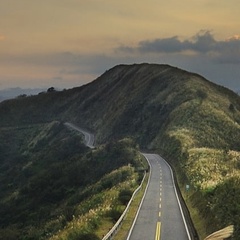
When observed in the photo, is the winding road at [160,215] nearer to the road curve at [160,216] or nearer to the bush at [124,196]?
the road curve at [160,216]

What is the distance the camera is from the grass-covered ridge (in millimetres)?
35750

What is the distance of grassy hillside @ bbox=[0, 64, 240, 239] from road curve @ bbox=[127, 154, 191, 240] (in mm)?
1744

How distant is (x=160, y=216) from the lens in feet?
114

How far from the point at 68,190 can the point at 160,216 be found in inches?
1529

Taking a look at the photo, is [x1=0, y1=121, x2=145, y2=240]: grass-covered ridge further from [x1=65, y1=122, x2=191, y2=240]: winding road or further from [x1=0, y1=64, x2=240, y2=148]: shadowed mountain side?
[x1=0, y1=64, x2=240, y2=148]: shadowed mountain side

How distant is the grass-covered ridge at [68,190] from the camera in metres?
35.8

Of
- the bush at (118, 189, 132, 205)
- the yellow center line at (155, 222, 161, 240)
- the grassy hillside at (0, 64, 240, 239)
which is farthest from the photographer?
the bush at (118, 189, 132, 205)

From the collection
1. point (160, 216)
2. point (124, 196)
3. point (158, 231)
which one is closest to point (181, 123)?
point (124, 196)

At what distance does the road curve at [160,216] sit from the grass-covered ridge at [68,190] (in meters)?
2.17

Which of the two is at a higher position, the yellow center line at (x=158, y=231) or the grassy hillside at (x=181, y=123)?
the grassy hillside at (x=181, y=123)

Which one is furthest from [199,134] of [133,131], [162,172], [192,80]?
[192,80]

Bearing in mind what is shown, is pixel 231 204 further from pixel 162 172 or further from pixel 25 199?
pixel 25 199

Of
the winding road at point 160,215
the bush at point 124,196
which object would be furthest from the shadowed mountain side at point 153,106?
the bush at point 124,196

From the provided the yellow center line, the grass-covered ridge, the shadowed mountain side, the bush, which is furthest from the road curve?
the shadowed mountain side
